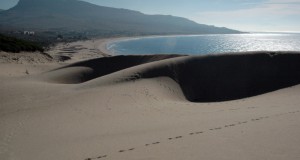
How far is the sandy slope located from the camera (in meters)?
7.12

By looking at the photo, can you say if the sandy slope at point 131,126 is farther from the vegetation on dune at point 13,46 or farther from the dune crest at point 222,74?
the vegetation on dune at point 13,46

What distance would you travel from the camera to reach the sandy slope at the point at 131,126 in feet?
23.4

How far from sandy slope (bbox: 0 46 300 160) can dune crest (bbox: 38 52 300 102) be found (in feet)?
5.39

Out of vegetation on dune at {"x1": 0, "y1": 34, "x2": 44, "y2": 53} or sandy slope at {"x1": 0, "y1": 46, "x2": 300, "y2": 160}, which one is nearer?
sandy slope at {"x1": 0, "y1": 46, "x2": 300, "y2": 160}

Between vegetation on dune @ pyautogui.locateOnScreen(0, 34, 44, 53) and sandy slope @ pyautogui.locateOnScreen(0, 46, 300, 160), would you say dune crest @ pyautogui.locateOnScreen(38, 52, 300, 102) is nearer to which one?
sandy slope @ pyautogui.locateOnScreen(0, 46, 300, 160)

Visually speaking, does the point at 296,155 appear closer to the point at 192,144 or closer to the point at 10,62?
the point at 192,144

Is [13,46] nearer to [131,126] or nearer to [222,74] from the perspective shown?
[222,74]

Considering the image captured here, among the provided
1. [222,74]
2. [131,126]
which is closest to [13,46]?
[222,74]

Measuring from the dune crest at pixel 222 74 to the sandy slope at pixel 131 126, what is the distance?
164 centimetres

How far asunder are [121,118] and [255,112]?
533cm

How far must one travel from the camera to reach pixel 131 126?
10227 mm

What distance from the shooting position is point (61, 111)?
13117mm

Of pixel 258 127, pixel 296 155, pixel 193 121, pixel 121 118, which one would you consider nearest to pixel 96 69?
pixel 121 118

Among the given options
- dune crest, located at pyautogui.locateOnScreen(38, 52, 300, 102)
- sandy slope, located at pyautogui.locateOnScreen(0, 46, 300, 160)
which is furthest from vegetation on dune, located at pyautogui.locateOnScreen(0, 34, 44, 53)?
sandy slope, located at pyautogui.locateOnScreen(0, 46, 300, 160)
